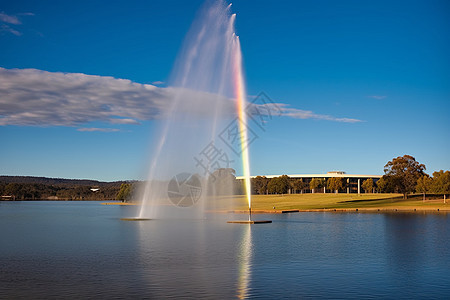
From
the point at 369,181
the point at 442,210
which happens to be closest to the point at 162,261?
the point at 442,210

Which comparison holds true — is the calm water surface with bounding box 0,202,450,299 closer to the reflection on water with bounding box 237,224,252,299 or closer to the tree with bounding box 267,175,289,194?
the reflection on water with bounding box 237,224,252,299

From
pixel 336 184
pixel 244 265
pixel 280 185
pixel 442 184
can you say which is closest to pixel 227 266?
pixel 244 265

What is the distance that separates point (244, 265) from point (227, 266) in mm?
1031

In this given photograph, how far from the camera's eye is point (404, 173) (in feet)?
456

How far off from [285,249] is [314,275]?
10.6 m

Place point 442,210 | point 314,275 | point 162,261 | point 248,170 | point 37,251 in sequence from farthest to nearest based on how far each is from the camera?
point 442,210 < point 248,170 < point 37,251 < point 162,261 < point 314,275

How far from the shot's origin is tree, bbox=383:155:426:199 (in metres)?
136

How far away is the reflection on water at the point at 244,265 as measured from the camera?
2144 cm

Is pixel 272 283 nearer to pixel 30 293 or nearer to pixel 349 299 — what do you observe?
pixel 349 299

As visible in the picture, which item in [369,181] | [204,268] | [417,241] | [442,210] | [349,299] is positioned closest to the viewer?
[349,299]

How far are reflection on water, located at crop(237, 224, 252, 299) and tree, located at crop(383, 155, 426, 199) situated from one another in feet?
336

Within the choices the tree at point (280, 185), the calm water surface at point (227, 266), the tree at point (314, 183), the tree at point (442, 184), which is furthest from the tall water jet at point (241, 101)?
the tree at point (314, 183)

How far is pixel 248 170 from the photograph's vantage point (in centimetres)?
6309

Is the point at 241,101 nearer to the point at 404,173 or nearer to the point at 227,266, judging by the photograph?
the point at 227,266
